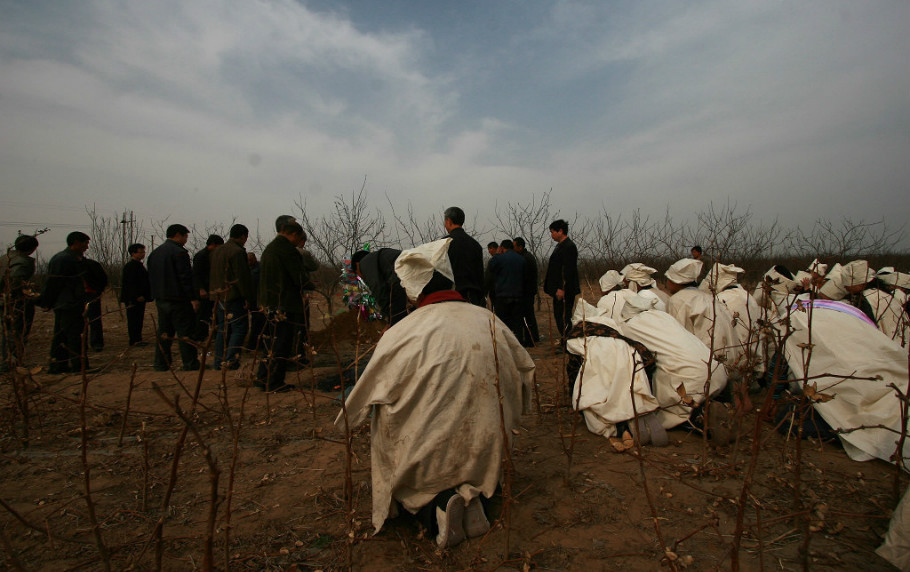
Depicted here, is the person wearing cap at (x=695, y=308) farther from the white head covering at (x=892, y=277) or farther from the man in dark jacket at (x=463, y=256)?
the white head covering at (x=892, y=277)

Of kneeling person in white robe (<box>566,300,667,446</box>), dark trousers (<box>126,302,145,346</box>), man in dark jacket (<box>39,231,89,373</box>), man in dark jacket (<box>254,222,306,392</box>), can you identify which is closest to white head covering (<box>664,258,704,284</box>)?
kneeling person in white robe (<box>566,300,667,446</box>)

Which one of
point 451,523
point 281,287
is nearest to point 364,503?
point 451,523

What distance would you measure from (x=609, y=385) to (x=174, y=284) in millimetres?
4590

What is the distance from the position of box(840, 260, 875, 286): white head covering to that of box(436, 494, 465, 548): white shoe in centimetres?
468

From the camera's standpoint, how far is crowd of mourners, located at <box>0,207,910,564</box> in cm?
215

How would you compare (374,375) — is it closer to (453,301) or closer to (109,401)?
(453,301)

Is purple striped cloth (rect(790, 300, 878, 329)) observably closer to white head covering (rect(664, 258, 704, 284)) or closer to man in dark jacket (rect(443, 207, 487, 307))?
white head covering (rect(664, 258, 704, 284))

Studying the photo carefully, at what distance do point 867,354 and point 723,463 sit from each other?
130cm

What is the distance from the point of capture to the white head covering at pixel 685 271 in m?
4.64

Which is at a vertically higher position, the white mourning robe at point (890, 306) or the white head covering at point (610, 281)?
the white head covering at point (610, 281)

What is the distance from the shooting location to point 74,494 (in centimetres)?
262

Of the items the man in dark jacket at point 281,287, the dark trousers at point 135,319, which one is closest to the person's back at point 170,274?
the man in dark jacket at point 281,287

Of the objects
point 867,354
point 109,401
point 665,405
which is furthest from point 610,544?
point 109,401

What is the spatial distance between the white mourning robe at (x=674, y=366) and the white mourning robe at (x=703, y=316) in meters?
0.97
